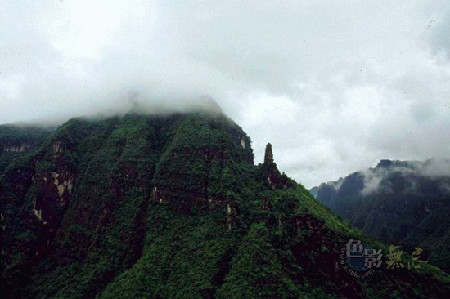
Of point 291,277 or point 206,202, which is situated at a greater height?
point 206,202

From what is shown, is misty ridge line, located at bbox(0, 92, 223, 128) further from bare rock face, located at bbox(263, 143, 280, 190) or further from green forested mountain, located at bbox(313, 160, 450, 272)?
green forested mountain, located at bbox(313, 160, 450, 272)

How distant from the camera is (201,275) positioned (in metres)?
64.4

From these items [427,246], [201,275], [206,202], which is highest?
[206,202]

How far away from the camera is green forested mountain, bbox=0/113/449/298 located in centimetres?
6212

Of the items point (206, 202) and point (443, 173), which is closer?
point (206, 202)

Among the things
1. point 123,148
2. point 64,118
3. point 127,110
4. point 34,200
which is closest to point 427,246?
point 123,148

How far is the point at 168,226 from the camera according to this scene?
258 ft

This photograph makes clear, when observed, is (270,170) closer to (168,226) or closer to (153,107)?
(168,226)

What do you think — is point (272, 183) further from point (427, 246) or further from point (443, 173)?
point (443, 173)

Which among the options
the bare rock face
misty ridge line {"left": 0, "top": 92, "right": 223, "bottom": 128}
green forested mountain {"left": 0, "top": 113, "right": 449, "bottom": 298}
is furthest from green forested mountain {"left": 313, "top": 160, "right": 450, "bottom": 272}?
misty ridge line {"left": 0, "top": 92, "right": 223, "bottom": 128}

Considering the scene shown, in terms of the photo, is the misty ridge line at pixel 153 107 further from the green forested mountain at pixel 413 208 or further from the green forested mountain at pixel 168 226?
the green forested mountain at pixel 413 208

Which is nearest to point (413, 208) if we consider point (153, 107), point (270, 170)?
point (270, 170)

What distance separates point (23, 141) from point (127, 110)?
123ft

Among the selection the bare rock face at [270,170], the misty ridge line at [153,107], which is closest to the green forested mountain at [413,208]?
the bare rock face at [270,170]
